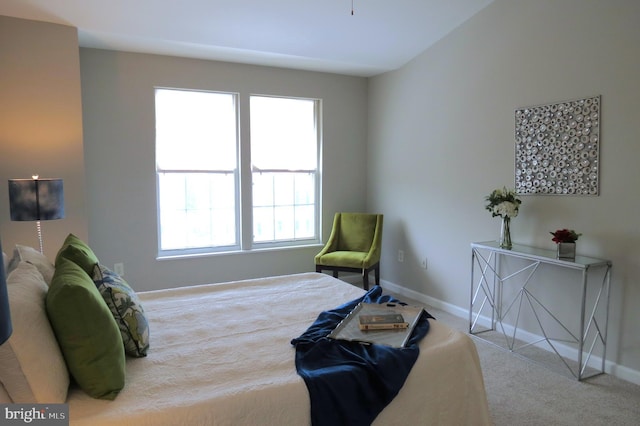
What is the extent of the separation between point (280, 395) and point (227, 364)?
34 centimetres

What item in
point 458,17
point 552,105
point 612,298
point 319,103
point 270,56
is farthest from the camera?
point 319,103

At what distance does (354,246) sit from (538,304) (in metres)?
1.98

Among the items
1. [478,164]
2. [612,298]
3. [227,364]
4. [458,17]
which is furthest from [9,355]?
[458,17]

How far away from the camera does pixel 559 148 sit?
3230 millimetres

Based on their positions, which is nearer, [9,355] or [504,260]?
[9,355]

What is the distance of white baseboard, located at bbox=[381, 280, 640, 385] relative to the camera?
9.47ft

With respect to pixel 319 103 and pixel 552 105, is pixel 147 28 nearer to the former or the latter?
pixel 319 103

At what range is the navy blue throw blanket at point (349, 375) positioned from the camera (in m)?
1.65

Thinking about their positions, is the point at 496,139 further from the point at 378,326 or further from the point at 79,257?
the point at 79,257

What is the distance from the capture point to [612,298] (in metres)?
2.97

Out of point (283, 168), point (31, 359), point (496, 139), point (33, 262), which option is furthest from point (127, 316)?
point (283, 168)

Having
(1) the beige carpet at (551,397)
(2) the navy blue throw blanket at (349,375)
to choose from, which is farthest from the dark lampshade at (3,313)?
(1) the beige carpet at (551,397)

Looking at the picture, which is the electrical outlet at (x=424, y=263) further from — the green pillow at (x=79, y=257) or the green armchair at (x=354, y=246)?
the green pillow at (x=79, y=257)

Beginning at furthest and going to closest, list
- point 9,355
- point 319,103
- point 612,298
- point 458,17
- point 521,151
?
1. point 319,103
2. point 458,17
3. point 521,151
4. point 612,298
5. point 9,355
